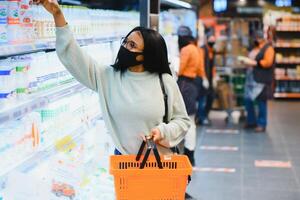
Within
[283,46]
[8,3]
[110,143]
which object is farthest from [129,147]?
[283,46]

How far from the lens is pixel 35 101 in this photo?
10.3 ft

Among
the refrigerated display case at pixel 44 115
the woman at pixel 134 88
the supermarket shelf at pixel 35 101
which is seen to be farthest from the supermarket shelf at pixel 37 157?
the woman at pixel 134 88

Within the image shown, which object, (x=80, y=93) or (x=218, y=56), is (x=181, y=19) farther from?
(x=80, y=93)

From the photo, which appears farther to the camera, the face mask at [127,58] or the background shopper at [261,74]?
the background shopper at [261,74]

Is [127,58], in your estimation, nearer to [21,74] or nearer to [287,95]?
[21,74]

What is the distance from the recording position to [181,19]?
9.62 m

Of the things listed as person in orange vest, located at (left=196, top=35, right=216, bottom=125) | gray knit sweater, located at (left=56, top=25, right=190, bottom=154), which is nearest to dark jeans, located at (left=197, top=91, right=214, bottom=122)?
person in orange vest, located at (left=196, top=35, right=216, bottom=125)

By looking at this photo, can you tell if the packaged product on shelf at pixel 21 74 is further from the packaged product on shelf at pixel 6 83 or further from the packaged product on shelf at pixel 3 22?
the packaged product on shelf at pixel 3 22

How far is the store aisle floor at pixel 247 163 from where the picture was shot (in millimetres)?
6166

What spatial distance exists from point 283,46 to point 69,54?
11.8 m

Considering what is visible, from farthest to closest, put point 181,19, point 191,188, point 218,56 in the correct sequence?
point 218,56
point 181,19
point 191,188

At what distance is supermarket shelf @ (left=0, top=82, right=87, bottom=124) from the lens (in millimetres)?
2754

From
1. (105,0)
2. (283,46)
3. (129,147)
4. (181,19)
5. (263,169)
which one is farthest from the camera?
(283,46)

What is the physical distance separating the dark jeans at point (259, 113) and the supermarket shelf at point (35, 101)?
6190 mm
